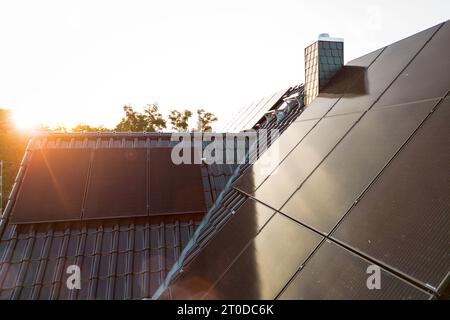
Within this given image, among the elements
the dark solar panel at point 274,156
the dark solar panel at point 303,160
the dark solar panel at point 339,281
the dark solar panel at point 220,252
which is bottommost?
the dark solar panel at point 339,281

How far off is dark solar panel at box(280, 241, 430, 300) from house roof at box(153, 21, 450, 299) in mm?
11

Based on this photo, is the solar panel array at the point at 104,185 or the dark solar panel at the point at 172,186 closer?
the solar panel array at the point at 104,185

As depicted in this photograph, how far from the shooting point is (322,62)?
9.16 metres

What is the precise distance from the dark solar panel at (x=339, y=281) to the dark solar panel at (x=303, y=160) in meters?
1.83

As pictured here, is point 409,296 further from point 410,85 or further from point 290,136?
point 290,136

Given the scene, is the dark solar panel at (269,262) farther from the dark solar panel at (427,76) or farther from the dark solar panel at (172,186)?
the dark solar panel at (172,186)

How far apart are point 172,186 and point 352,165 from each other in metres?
5.41

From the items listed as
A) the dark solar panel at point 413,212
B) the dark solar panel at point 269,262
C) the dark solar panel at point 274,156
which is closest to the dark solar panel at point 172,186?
the dark solar panel at point 274,156

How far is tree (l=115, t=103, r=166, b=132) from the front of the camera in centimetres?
5006

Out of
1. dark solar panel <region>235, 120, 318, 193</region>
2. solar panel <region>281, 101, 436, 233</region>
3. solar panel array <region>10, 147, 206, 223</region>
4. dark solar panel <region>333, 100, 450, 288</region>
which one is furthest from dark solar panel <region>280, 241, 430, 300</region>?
solar panel array <region>10, 147, 206, 223</region>

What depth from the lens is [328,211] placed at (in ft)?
→ 12.8

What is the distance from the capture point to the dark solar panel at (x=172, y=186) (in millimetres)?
7957

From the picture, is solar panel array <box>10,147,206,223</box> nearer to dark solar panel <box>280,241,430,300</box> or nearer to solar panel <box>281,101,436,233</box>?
solar panel <box>281,101,436,233</box>
